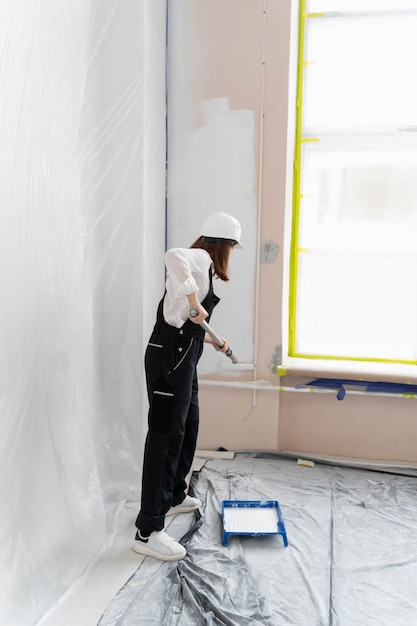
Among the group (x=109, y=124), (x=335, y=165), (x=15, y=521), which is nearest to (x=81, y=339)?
(x=15, y=521)

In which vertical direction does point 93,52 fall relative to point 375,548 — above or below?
above

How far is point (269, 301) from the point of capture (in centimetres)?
269

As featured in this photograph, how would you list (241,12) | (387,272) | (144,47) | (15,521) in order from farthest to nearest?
1. (387,272)
2. (241,12)
3. (144,47)
4. (15,521)

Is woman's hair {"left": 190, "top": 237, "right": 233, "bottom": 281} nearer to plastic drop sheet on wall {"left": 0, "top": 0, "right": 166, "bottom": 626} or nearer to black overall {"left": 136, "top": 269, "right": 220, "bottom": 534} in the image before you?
black overall {"left": 136, "top": 269, "right": 220, "bottom": 534}

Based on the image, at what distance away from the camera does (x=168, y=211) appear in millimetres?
2738

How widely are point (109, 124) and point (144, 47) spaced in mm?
404

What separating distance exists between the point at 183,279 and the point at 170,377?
34 cm

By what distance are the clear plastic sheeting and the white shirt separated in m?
0.79

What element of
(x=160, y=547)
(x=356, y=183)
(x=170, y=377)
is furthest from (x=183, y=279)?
(x=356, y=183)

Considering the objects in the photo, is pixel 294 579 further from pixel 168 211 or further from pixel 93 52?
pixel 93 52

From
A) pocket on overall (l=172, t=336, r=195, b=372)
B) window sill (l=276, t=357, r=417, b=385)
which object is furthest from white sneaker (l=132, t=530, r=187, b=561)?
window sill (l=276, t=357, r=417, b=385)

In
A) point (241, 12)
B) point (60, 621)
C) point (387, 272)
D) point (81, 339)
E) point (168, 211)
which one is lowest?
point (60, 621)

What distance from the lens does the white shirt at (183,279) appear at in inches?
69.2

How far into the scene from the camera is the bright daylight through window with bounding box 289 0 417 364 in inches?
104
